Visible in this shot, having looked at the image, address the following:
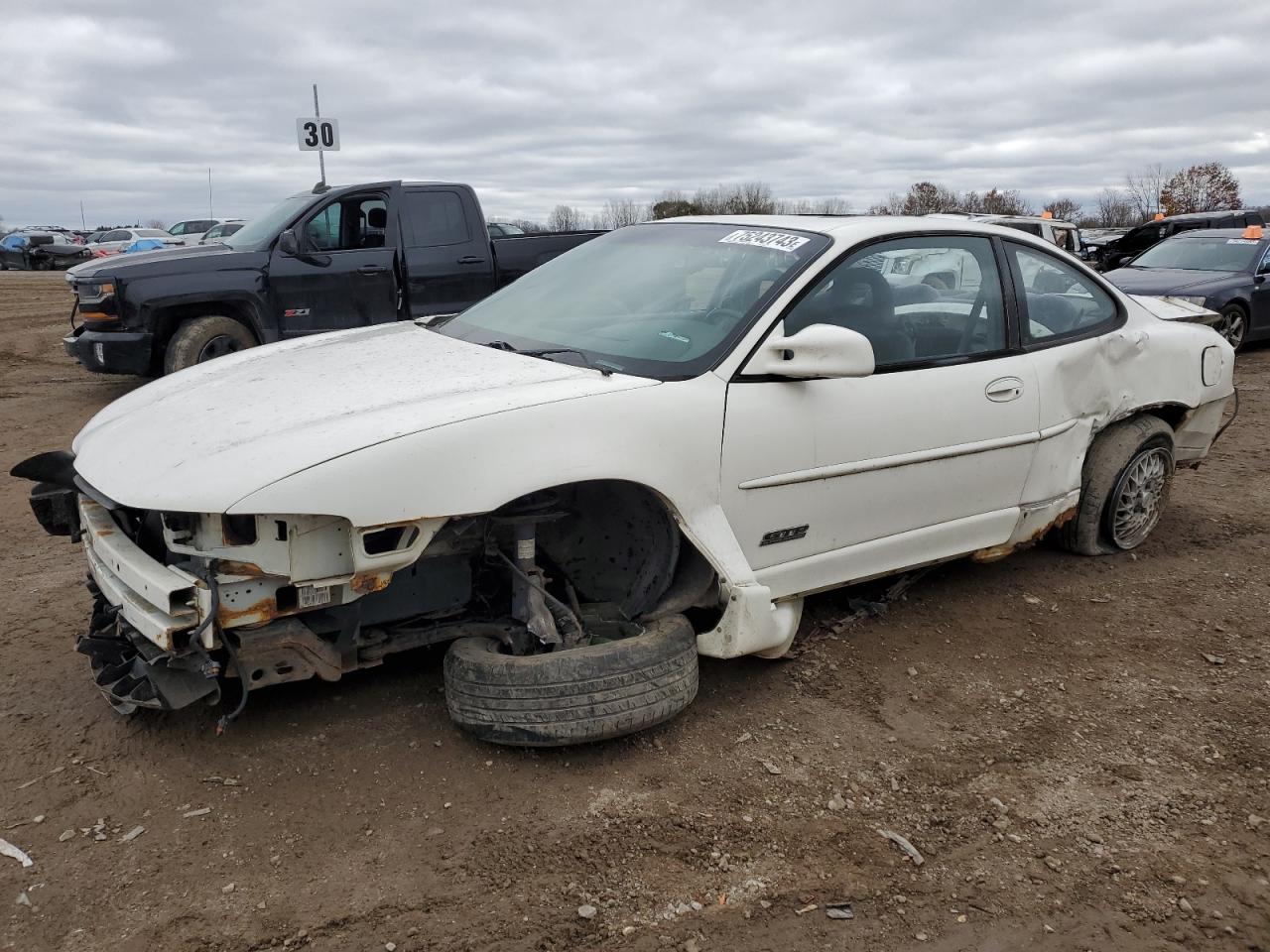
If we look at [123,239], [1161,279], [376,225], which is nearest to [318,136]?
[376,225]

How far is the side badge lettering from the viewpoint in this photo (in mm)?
3355

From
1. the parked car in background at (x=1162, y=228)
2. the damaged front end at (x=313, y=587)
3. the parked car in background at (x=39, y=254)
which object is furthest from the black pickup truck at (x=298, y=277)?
the parked car in background at (x=39, y=254)

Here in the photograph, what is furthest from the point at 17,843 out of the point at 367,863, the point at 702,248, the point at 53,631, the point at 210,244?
the point at 210,244

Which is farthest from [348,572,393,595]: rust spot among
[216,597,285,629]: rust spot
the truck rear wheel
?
the truck rear wheel

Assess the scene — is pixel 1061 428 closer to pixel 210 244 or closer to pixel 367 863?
pixel 367 863

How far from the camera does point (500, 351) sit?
347 cm

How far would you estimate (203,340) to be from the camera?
830 centimetres

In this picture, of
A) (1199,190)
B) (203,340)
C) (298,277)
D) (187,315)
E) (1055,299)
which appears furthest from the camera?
(1199,190)

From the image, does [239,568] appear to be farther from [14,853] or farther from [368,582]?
[14,853]

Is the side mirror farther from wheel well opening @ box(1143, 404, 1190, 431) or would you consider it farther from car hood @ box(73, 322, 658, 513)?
wheel well opening @ box(1143, 404, 1190, 431)

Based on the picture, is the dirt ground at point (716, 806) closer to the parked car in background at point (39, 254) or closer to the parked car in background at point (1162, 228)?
the parked car in background at point (1162, 228)

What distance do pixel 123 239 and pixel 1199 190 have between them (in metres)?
40.4

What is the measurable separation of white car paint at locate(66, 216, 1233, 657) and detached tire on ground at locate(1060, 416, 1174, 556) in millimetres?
229

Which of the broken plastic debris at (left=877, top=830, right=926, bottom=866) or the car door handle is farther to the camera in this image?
the car door handle
